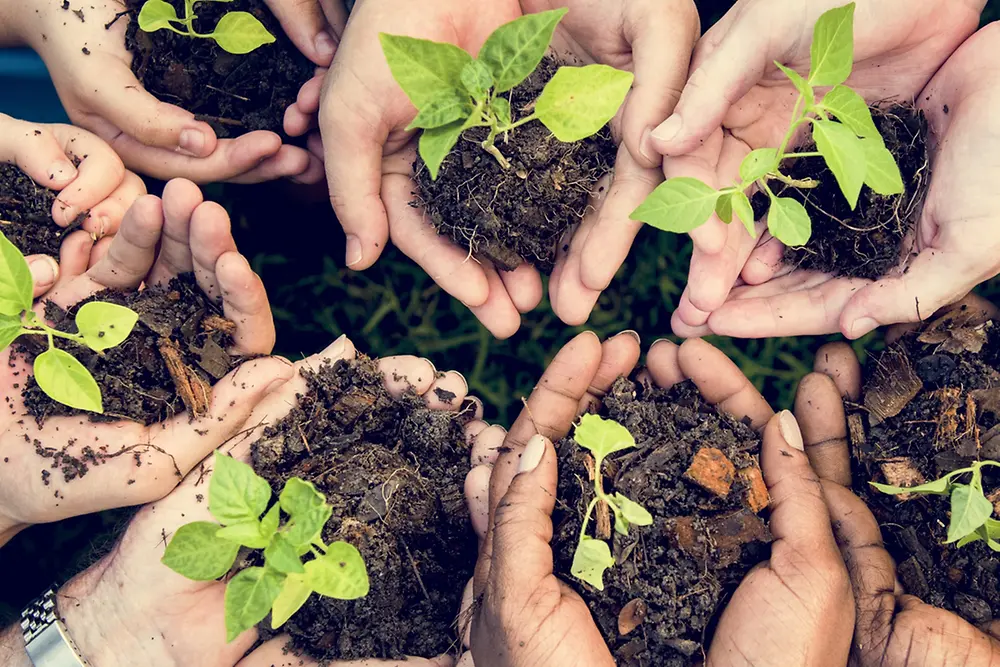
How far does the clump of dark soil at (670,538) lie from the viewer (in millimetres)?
1806

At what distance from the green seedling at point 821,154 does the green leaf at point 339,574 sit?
0.94 m

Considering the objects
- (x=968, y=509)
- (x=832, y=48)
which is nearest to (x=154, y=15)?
(x=832, y=48)

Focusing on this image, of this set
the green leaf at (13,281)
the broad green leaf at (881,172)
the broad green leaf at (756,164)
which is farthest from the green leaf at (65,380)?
the broad green leaf at (881,172)

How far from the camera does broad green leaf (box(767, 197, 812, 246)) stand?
166 cm

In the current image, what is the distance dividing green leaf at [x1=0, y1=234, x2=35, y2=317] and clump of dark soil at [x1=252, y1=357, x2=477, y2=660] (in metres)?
0.65

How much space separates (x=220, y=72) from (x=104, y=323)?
3.25ft

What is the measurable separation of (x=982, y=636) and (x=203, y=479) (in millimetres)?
1988

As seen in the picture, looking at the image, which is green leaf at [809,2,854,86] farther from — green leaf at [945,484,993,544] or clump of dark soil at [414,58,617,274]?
green leaf at [945,484,993,544]

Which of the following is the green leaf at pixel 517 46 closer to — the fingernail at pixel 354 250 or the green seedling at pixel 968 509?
the fingernail at pixel 354 250

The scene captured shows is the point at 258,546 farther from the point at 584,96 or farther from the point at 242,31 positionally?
the point at 242,31

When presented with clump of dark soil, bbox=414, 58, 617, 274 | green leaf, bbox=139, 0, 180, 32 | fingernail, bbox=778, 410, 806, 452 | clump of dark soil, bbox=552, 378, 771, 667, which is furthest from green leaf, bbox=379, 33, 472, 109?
fingernail, bbox=778, 410, 806, 452

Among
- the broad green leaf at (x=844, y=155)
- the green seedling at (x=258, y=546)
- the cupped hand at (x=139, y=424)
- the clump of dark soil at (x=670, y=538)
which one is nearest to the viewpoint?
the broad green leaf at (x=844, y=155)

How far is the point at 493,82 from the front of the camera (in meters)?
1.62

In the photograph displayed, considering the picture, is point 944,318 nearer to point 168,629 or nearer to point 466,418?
point 466,418
